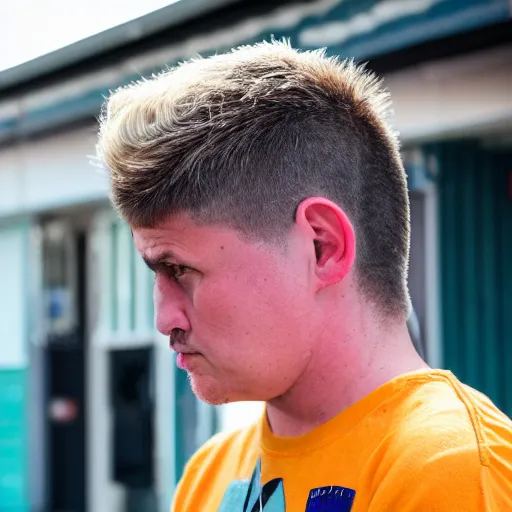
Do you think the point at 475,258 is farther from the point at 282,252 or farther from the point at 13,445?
the point at 13,445

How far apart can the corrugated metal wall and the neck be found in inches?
98.5

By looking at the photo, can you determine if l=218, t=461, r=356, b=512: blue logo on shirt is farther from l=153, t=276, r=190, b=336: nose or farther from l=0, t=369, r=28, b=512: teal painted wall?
l=0, t=369, r=28, b=512: teal painted wall

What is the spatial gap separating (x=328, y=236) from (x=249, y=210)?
0.12 meters

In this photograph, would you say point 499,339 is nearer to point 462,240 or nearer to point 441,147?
point 462,240

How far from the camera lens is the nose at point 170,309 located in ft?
4.06

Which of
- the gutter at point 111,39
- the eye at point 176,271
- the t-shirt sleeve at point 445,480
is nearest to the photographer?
the t-shirt sleeve at point 445,480

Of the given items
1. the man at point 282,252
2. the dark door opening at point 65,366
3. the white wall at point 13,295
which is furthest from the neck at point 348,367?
the white wall at point 13,295

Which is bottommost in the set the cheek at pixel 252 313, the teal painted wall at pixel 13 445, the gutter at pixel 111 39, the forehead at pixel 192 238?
the teal painted wall at pixel 13 445

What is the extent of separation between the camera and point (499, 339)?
369 cm

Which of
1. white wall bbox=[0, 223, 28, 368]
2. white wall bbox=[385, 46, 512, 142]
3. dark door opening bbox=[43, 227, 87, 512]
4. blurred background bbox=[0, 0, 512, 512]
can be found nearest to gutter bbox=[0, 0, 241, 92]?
blurred background bbox=[0, 0, 512, 512]

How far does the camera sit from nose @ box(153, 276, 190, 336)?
1.24 metres

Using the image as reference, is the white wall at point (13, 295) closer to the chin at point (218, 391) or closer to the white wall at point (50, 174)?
the white wall at point (50, 174)

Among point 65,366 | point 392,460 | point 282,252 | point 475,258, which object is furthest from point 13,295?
point 392,460

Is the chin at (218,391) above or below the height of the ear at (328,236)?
below
